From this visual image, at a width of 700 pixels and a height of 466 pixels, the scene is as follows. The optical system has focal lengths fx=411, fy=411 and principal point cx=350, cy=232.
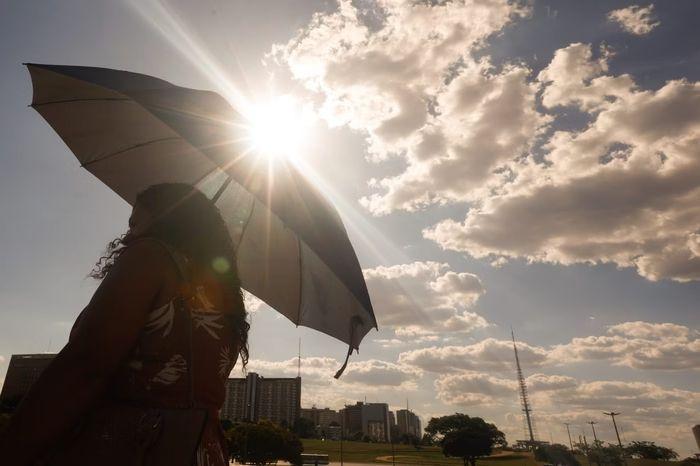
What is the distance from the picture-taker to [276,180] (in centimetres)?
244

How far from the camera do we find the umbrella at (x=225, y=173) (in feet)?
7.78

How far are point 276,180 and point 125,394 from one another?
141 centimetres

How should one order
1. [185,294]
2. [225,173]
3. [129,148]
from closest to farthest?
[185,294] → [225,173] → [129,148]

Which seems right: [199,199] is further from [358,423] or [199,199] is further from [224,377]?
[358,423]

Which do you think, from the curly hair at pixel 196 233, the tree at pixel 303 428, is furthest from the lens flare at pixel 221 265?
the tree at pixel 303 428

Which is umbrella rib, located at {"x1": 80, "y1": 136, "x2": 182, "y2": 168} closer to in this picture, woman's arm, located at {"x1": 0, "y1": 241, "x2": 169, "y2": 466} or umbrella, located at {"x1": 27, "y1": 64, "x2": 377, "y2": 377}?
umbrella, located at {"x1": 27, "y1": 64, "x2": 377, "y2": 377}

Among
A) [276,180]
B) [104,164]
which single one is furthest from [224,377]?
[104,164]

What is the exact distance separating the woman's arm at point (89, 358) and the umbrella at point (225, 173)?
98 centimetres

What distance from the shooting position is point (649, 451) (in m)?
128

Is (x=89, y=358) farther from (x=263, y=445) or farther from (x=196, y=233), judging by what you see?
(x=263, y=445)

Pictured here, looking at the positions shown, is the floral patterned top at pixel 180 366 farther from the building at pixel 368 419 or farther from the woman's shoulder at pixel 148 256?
the building at pixel 368 419

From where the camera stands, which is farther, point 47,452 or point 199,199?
point 199,199

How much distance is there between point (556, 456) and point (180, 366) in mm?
140799

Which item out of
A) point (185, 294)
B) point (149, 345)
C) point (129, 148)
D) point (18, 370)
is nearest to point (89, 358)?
point (149, 345)
